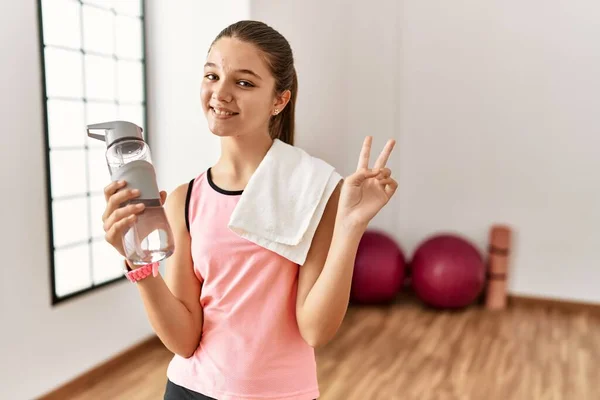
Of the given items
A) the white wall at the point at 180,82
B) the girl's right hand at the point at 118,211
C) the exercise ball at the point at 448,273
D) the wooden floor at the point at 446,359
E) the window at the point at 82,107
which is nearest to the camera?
the girl's right hand at the point at 118,211

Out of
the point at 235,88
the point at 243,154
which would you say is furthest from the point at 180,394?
the point at 235,88

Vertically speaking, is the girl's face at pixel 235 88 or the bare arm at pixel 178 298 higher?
the girl's face at pixel 235 88

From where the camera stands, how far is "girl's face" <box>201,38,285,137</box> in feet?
3.39

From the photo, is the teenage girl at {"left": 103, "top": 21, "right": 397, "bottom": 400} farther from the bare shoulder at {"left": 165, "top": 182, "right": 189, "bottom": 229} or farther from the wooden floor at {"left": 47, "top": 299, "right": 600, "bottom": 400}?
Result: the wooden floor at {"left": 47, "top": 299, "right": 600, "bottom": 400}

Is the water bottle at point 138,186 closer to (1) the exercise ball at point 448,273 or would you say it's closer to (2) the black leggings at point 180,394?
(2) the black leggings at point 180,394

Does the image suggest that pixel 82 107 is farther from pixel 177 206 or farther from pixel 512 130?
pixel 512 130

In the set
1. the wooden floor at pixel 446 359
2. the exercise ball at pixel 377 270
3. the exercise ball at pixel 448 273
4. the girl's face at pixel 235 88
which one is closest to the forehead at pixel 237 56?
the girl's face at pixel 235 88

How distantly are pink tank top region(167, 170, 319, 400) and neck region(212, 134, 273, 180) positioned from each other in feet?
0.16

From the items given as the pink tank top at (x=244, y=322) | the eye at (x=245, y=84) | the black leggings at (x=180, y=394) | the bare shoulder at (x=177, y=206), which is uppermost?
the eye at (x=245, y=84)

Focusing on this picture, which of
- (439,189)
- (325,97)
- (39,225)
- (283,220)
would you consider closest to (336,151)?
(325,97)

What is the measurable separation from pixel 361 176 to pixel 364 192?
0.05 m

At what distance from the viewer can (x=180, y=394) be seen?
1112 mm

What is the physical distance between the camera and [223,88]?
102 centimetres

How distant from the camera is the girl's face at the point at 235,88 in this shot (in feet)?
3.39
